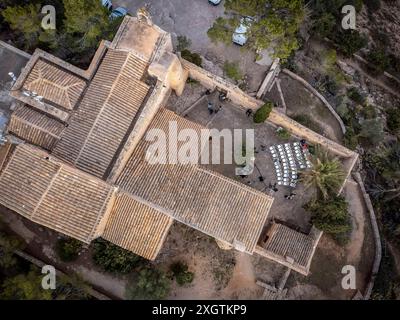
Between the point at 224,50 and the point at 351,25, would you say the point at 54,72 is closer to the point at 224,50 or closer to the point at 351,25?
the point at 224,50

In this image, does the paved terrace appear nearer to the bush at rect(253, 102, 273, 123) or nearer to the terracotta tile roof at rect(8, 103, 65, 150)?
the bush at rect(253, 102, 273, 123)

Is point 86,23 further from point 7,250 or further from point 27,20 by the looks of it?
point 7,250

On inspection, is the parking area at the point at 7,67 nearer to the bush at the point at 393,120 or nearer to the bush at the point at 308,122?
the bush at the point at 308,122

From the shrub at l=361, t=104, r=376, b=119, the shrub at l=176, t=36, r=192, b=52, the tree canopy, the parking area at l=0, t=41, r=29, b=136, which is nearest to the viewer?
the parking area at l=0, t=41, r=29, b=136

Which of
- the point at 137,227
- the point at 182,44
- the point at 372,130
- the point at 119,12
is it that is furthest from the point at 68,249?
the point at 372,130

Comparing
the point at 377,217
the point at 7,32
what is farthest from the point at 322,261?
the point at 7,32

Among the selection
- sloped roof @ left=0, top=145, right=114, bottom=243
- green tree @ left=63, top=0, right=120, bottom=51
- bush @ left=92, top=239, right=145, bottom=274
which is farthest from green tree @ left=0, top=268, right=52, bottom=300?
green tree @ left=63, top=0, right=120, bottom=51
